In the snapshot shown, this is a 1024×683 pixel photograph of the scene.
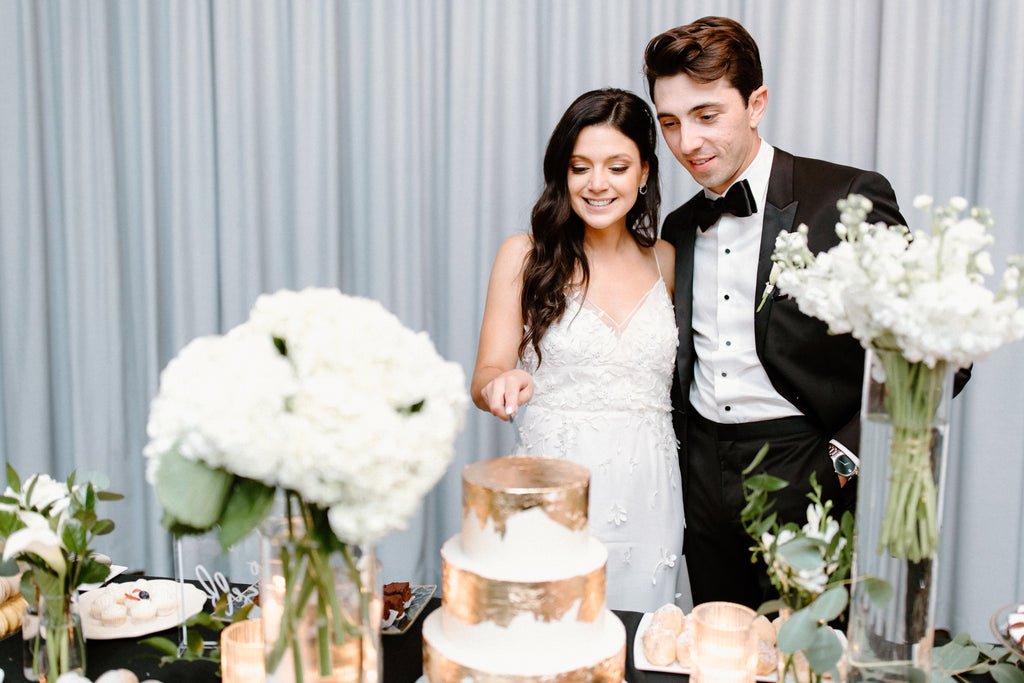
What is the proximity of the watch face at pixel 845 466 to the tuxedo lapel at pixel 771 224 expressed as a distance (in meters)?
0.33

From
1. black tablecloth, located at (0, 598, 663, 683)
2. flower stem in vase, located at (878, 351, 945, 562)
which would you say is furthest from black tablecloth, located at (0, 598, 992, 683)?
flower stem in vase, located at (878, 351, 945, 562)

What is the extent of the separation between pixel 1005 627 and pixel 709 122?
52.7 inches

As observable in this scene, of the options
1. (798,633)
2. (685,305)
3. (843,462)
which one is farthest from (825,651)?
(685,305)

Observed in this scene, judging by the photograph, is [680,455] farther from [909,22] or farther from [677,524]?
[909,22]

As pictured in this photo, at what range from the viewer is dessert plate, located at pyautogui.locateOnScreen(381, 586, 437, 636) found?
147cm

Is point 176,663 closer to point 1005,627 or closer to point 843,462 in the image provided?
point 1005,627

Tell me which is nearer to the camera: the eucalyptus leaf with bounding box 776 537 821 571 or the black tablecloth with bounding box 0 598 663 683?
the eucalyptus leaf with bounding box 776 537 821 571

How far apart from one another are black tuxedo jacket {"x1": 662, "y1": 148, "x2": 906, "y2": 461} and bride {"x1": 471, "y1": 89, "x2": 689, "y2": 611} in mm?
317

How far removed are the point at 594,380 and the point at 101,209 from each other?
2.34 metres

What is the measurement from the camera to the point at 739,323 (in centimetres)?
221

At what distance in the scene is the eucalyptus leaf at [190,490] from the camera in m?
0.89

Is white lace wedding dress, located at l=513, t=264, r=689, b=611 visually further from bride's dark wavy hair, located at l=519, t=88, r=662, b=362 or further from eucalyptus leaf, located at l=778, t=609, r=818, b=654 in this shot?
eucalyptus leaf, located at l=778, t=609, r=818, b=654

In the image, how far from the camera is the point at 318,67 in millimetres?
3260

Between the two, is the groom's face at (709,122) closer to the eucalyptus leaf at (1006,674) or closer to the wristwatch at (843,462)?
the wristwatch at (843,462)
